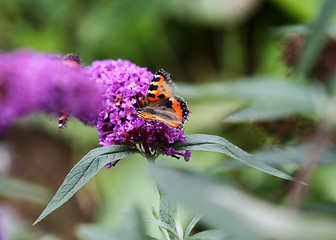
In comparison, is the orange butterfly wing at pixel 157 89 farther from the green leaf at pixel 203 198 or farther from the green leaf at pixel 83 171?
the green leaf at pixel 203 198

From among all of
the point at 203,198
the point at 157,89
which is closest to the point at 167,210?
the point at 157,89

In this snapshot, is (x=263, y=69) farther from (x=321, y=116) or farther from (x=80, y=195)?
(x=321, y=116)

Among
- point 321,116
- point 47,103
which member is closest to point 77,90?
point 47,103

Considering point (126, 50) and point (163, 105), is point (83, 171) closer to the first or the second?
point (163, 105)

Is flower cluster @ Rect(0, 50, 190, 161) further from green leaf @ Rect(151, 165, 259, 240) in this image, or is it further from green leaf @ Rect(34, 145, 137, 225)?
green leaf @ Rect(151, 165, 259, 240)

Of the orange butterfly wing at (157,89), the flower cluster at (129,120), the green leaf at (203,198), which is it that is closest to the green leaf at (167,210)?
the flower cluster at (129,120)

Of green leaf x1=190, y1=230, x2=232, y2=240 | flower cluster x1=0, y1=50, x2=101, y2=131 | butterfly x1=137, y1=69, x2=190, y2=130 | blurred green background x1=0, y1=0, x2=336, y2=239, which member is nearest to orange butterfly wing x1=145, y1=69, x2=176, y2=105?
butterfly x1=137, y1=69, x2=190, y2=130
